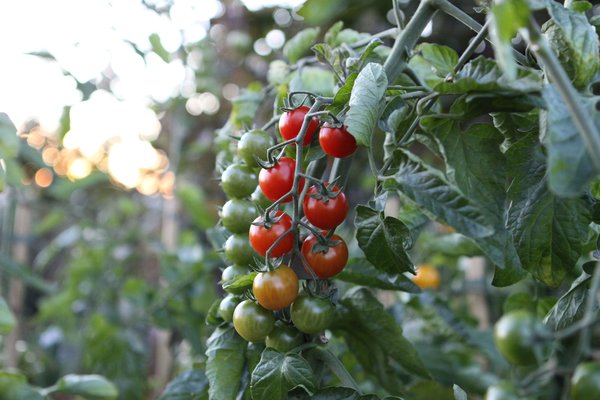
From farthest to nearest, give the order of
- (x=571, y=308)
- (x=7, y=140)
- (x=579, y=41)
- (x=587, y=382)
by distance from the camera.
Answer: (x=7, y=140) → (x=571, y=308) → (x=579, y=41) → (x=587, y=382)

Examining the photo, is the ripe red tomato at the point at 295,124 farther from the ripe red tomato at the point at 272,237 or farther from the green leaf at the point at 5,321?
the green leaf at the point at 5,321

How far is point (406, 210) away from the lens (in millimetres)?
666

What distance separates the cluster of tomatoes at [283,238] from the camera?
1.71 ft

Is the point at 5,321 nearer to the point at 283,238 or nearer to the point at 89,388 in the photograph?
the point at 89,388

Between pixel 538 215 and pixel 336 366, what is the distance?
0.25 m

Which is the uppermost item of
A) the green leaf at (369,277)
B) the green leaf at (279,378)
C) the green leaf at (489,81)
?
the green leaf at (489,81)

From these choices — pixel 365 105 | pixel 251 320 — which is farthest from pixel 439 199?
pixel 251 320

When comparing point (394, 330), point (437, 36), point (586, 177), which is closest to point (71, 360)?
point (394, 330)

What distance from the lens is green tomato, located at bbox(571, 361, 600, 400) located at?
0.34 meters

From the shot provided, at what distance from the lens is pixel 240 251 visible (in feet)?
1.96

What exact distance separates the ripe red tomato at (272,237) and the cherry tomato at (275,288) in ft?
0.08

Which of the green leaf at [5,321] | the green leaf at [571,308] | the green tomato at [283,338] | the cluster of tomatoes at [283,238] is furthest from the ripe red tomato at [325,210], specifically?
the green leaf at [5,321]

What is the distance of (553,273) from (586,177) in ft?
0.67

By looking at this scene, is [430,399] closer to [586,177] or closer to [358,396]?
[358,396]
